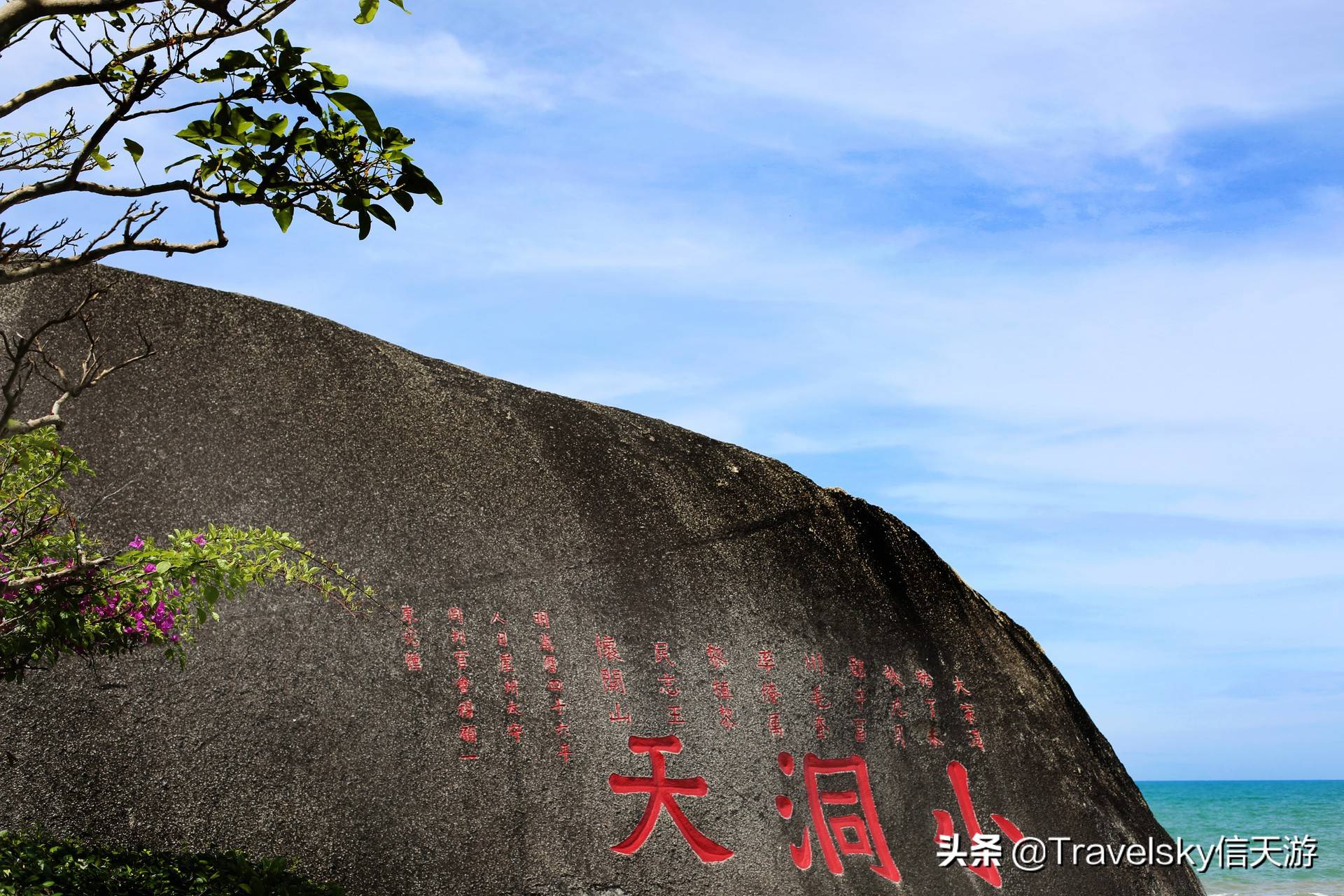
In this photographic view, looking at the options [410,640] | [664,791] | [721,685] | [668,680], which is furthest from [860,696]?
[410,640]

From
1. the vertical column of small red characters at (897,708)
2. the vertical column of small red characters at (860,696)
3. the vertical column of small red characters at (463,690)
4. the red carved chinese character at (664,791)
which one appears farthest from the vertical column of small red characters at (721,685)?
the vertical column of small red characters at (463,690)

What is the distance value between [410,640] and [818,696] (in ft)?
7.33

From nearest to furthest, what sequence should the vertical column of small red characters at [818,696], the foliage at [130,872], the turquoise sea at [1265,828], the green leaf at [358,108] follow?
the green leaf at [358,108] < the foliage at [130,872] < the vertical column of small red characters at [818,696] < the turquoise sea at [1265,828]

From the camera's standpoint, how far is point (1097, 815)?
265 inches

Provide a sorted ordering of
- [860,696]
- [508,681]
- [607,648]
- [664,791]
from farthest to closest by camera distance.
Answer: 1. [860,696]
2. [607,648]
3. [664,791]
4. [508,681]

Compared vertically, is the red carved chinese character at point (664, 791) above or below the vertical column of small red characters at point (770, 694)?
below

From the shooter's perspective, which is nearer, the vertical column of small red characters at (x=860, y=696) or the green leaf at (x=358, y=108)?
the green leaf at (x=358, y=108)

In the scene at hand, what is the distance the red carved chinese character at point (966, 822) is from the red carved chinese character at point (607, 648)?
2000 millimetres

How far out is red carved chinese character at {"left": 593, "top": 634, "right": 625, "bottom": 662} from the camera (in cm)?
585

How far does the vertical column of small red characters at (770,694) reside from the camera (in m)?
6.10

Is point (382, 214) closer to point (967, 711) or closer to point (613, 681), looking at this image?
point (613, 681)

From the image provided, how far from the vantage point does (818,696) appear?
A: 20.6 feet

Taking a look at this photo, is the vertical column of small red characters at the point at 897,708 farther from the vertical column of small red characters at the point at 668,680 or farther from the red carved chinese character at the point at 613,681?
the red carved chinese character at the point at 613,681

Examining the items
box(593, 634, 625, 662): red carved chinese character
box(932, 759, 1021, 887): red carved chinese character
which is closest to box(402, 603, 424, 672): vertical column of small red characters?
box(593, 634, 625, 662): red carved chinese character
